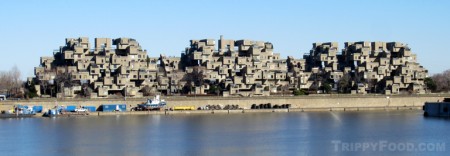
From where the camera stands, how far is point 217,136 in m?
49.5

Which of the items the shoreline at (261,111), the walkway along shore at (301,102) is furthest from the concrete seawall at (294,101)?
the shoreline at (261,111)

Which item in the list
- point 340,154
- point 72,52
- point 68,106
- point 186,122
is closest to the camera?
point 340,154

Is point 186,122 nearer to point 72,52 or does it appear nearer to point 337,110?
point 337,110

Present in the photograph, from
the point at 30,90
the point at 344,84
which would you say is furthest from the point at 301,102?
the point at 30,90

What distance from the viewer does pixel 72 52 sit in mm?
93812

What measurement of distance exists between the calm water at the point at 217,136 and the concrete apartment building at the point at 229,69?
24.1m

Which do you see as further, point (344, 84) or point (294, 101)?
point (344, 84)

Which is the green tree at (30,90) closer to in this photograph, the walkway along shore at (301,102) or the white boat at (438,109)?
the walkway along shore at (301,102)

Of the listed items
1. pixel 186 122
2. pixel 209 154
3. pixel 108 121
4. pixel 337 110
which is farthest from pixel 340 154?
pixel 337 110

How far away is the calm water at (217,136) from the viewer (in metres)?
41.7

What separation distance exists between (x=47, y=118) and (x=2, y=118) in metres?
3.69

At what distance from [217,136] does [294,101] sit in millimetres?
39387

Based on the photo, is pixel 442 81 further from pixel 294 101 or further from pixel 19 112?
pixel 19 112

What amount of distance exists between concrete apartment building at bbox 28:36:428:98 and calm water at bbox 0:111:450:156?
24138 mm
